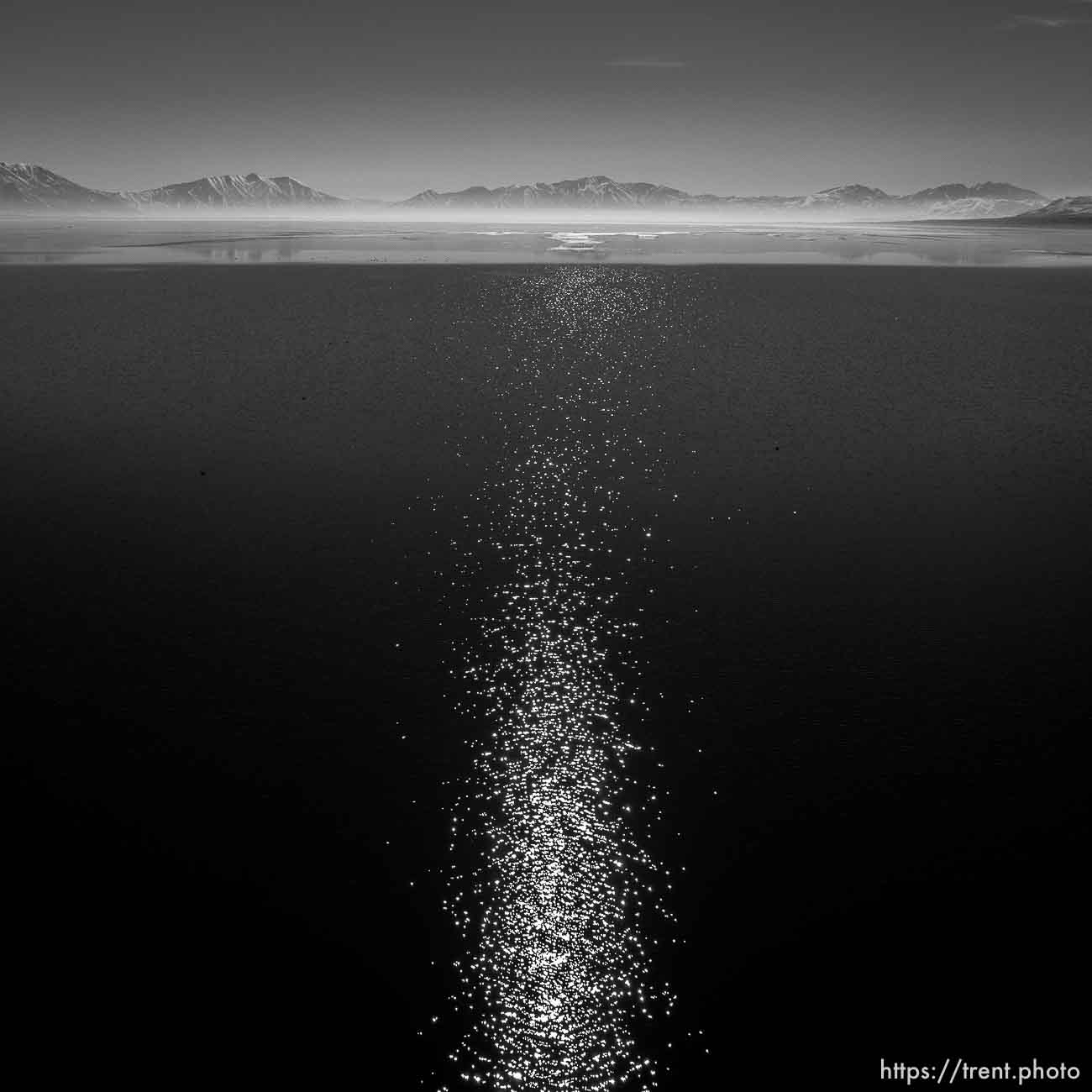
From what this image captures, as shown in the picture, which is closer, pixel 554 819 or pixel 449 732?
pixel 554 819

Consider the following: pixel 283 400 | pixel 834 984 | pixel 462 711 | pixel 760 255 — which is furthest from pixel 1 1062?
pixel 760 255

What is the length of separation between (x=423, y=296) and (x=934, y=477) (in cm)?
4991

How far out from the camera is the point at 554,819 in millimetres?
9859

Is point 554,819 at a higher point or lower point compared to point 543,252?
lower

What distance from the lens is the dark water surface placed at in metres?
7.86

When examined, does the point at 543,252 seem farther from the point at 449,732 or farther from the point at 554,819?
the point at 554,819

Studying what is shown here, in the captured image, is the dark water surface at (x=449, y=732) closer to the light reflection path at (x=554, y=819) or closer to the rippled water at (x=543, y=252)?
the light reflection path at (x=554, y=819)

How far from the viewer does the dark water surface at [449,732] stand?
7.86 meters

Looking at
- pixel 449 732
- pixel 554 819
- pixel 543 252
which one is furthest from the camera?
pixel 543 252

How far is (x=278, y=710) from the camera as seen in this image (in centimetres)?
1185

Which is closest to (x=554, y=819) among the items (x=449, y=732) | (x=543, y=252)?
(x=449, y=732)

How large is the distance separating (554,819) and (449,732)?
2153 mm

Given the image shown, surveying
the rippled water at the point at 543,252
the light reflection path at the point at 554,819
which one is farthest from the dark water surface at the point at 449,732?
the rippled water at the point at 543,252

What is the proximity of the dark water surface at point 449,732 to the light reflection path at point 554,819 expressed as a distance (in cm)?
35
